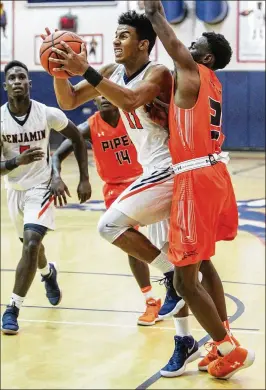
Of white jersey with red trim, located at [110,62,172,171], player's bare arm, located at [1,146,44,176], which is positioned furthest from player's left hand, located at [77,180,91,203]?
white jersey with red trim, located at [110,62,172,171]

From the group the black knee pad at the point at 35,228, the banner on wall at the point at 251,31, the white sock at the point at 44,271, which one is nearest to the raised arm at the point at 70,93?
the black knee pad at the point at 35,228

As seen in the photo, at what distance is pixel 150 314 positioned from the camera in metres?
7.86

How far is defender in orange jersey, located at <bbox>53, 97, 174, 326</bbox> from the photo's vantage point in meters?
7.60

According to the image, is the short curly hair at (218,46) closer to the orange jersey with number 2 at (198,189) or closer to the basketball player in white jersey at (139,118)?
the orange jersey with number 2 at (198,189)

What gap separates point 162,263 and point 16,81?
2431 millimetres

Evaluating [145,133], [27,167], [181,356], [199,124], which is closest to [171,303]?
[181,356]

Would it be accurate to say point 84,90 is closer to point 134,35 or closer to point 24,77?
point 134,35

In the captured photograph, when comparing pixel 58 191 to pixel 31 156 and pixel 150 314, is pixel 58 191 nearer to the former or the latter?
pixel 31 156

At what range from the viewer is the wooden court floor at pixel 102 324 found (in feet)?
20.8

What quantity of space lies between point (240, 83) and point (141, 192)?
16434 millimetres

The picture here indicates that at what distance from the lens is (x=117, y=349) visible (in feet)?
23.1

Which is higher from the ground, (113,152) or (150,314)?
(113,152)

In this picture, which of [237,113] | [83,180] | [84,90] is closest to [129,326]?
[83,180]

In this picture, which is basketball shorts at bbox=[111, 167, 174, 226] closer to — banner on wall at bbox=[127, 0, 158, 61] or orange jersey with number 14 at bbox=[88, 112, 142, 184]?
orange jersey with number 14 at bbox=[88, 112, 142, 184]
